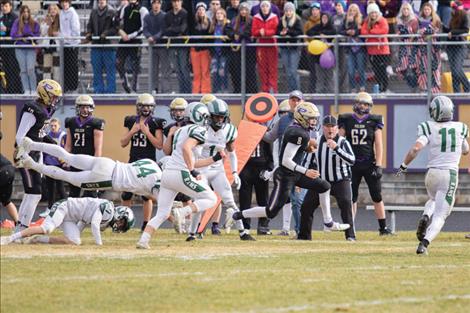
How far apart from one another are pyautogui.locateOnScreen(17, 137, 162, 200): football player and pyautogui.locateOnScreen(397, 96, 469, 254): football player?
9.84ft

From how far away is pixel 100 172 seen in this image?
589 inches

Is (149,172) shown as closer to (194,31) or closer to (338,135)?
(338,135)

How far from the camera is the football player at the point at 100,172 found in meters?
15.0

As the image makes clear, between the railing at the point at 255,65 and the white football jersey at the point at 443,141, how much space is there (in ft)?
24.8

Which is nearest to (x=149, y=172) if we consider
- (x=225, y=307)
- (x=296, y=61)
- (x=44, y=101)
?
(x=44, y=101)

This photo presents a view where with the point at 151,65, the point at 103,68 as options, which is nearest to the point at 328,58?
the point at 151,65

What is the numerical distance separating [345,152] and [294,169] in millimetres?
964

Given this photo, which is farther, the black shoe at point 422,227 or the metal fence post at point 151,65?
the metal fence post at point 151,65

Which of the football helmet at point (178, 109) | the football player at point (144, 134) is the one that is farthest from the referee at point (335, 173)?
the football player at point (144, 134)

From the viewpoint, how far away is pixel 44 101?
15836mm

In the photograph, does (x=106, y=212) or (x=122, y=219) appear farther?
(x=122, y=219)

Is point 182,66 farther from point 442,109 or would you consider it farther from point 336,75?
point 442,109

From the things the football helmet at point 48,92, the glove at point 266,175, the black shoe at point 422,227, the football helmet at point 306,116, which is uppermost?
the football helmet at point 48,92

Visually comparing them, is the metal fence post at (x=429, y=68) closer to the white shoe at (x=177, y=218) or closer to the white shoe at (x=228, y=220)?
the white shoe at (x=228, y=220)
